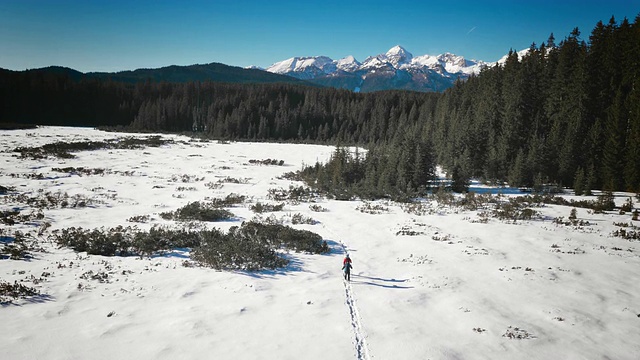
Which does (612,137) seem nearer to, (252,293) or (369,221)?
(369,221)

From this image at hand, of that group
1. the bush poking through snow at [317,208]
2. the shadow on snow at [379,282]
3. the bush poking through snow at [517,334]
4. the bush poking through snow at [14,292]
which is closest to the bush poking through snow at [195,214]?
the bush poking through snow at [317,208]

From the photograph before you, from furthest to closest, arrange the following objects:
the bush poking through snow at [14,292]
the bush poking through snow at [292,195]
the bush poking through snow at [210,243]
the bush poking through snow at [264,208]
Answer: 1. the bush poking through snow at [292,195]
2. the bush poking through snow at [264,208]
3. the bush poking through snow at [210,243]
4. the bush poking through snow at [14,292]

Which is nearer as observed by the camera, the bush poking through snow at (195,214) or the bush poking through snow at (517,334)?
the bush poking through snow at (517,334)

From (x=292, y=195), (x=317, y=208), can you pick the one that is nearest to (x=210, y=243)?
(x=317, y=208)

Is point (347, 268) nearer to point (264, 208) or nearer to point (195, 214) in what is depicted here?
point (195, 214)

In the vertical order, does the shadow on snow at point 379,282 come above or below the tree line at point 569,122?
below

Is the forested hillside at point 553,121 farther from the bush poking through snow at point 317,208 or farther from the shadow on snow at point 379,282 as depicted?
the shadow on snow at point 379,282

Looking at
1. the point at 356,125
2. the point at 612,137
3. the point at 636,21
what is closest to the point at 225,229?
the point at 612,137

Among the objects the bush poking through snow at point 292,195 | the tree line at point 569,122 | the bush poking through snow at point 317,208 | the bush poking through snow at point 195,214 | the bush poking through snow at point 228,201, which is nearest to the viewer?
the bush poking through snow at point 195,214

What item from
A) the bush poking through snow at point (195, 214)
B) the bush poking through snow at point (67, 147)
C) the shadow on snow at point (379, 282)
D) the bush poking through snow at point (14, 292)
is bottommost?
the bush poking through snow at point (14, 292)

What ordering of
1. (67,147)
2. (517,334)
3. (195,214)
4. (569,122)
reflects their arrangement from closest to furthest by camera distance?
1. (517,334)
2. (195,214)
3. (569,122)
4. (67,147)
